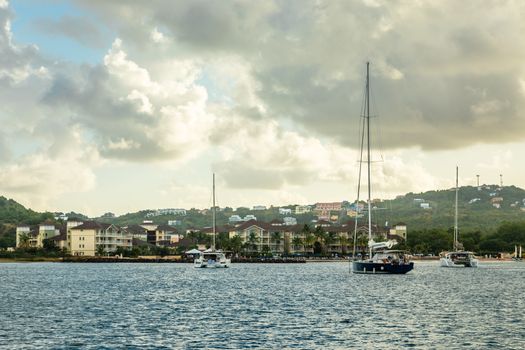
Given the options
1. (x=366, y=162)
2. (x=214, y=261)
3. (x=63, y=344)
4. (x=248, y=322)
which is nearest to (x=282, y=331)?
(x=248, y=322)

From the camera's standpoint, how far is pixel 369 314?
67562 mm

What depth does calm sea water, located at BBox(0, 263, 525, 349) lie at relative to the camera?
167 ft

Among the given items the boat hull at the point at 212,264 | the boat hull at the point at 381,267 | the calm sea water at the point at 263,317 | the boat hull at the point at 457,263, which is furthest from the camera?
the boat hull at the point at 457,263

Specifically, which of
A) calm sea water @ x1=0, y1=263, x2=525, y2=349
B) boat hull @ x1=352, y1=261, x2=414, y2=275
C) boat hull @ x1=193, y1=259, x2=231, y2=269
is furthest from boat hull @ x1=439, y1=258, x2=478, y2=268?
calm sea water @ x1=0, y1=263, x2=525, y2=349

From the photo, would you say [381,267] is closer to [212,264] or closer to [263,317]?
[263,317]

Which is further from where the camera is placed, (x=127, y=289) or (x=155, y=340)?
(x=127, y=289)

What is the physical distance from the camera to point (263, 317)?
6550cm

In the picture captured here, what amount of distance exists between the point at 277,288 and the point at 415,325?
1804 inches

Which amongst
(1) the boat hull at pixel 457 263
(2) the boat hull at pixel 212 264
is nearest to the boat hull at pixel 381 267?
(2) the boat hull at pixel 212 264

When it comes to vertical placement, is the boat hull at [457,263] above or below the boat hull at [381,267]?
below

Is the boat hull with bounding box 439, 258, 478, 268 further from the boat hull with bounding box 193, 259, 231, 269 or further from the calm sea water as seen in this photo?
the calm sea water

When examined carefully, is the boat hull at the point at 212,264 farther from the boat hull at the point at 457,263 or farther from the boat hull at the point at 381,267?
the boat hull at the point at 381,267

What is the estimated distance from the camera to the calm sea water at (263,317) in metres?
51.0

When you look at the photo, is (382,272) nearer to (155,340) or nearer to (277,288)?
(277,288)
